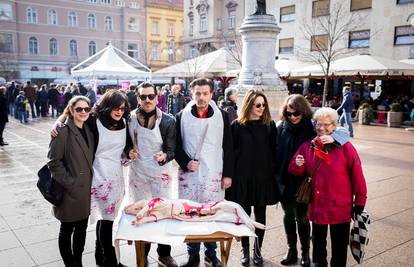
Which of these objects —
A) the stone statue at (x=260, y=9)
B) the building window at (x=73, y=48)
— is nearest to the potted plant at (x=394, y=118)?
the stone statue at (x=260, y=9)

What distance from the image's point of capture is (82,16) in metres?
48.5

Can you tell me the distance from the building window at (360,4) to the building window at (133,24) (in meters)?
34.3

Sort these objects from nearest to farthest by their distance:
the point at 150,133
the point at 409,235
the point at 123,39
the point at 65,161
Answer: the point at 65,161 → the point at 150,133 → the point at 409,235 → the point at 123,39

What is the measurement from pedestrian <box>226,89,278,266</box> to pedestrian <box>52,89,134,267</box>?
113cm

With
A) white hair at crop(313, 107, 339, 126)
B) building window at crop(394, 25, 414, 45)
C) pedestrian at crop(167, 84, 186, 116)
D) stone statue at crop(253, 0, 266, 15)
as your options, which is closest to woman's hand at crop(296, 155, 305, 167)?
white hair at crop(313, 107, 339, 126)

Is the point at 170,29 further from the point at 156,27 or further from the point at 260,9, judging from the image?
the point at 260,9

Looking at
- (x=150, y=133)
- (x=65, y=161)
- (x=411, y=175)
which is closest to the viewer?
(x=65, y=161)

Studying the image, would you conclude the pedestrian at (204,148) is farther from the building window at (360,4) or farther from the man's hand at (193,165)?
the building window at (360,4)

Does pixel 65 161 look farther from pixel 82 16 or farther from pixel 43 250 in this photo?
pixel 82 16

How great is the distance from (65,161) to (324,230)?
2.51 meters

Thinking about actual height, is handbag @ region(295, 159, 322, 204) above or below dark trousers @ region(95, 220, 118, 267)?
above

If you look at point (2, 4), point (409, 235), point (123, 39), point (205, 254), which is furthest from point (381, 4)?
point (2, 4)

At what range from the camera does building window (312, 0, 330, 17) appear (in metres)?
28.2

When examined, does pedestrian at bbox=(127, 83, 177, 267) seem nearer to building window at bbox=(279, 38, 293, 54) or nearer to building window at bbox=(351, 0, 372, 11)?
building window at bbox=(351, 0, 372, 11)
